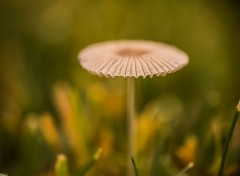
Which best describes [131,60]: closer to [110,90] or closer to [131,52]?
[131,52]

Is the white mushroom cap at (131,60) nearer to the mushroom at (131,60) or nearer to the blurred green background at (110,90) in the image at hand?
the mushroom at (131,60)

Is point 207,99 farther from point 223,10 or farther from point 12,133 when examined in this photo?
point 223,10

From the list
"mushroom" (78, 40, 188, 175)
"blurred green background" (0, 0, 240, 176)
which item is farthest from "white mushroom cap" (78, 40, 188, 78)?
"blurred green background" (0, 0, 240, 176)

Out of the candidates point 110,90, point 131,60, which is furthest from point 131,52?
point 110,90

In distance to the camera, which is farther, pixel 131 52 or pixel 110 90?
pixel 110 90

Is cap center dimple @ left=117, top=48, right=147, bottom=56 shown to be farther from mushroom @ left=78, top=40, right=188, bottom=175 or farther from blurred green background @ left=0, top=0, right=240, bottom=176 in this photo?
blurred green background @ left=0, top=0, right=240, bottom=176

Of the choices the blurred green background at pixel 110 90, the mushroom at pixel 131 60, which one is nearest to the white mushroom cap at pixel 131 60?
the mushroom at pixel 131 60
